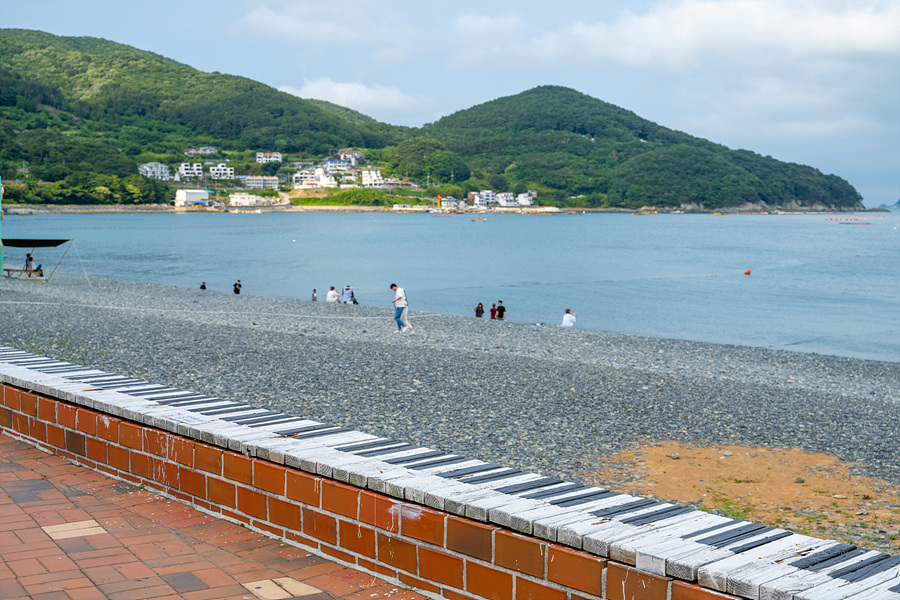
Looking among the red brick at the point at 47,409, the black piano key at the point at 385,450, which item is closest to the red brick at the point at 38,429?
the red brick at the point at 47,409

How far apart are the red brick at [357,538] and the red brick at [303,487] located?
187 millimetres

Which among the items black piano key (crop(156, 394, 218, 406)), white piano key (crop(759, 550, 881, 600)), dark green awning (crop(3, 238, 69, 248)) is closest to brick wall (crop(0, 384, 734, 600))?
white piano key (crop(759, 550, 881, 600))

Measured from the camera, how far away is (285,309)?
27.4 metres

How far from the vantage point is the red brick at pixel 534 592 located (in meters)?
2.82

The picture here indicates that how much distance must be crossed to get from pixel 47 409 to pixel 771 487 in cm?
616

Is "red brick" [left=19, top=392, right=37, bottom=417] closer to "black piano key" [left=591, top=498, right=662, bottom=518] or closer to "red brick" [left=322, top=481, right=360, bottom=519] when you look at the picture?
"red brick" [left=322, top=481, right=360, bottom=519]

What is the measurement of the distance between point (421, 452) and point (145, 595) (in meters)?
1.40

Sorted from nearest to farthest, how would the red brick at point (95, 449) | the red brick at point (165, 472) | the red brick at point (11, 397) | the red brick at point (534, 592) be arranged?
1. the red brick at point (534, 592)
2. the red brick at point (165, 472)
3. the red brick at point (95, 449)
4. the red brick at point (11, 397)

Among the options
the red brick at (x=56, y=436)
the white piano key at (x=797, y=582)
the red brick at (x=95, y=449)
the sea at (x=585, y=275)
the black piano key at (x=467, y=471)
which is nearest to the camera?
the white piano key at (x=797, y=582)

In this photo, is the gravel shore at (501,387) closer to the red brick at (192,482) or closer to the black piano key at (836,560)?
the red brick at (192,482)

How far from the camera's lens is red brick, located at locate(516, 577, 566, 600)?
2820mm

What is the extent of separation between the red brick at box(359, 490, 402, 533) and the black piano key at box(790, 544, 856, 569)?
1539mm

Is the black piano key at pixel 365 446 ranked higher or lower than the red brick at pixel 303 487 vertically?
higher

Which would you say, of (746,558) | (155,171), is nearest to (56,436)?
(746,558)
